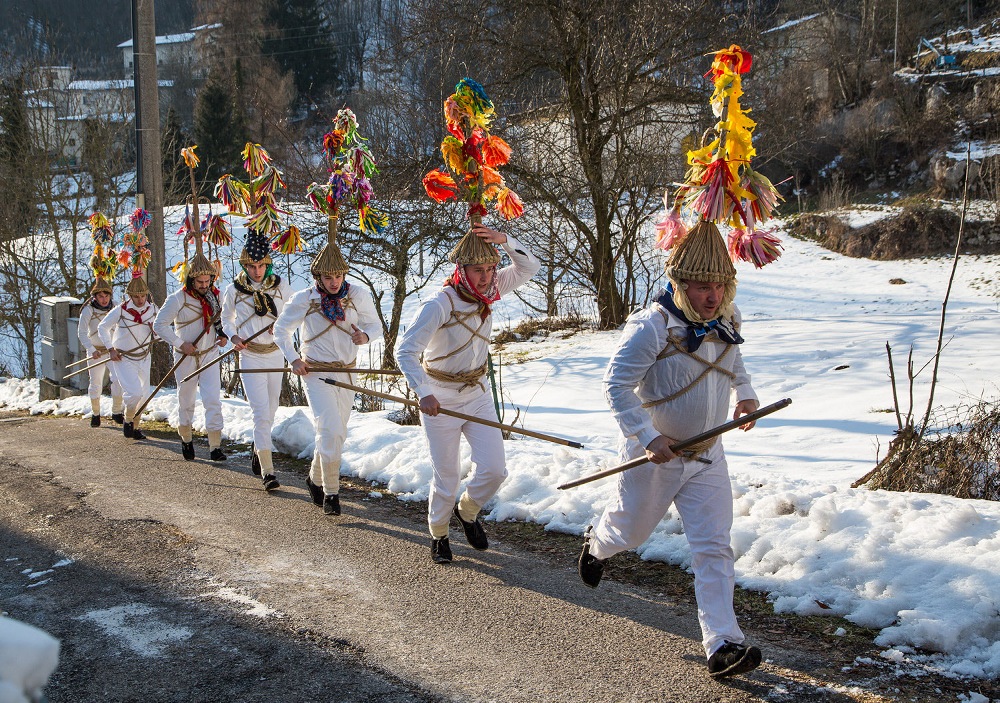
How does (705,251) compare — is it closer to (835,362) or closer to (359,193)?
(359,193)

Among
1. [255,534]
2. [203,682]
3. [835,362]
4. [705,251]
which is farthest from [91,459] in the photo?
[835,362]

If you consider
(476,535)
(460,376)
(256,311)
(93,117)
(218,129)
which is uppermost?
(218,129)

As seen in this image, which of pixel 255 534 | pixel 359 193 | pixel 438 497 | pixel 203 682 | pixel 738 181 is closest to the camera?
pixel 203 682

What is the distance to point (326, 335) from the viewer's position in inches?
294

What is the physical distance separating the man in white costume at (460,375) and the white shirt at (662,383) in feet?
5.23

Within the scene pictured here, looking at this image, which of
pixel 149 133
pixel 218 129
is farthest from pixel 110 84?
pixel 149 133

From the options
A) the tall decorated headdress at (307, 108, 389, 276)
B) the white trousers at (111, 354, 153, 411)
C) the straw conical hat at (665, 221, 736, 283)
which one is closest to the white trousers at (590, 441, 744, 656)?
the straw conical hat at (665, 221, 736, 283)

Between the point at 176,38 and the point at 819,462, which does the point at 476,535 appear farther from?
the point at 176,38

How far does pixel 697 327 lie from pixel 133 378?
9.39 m

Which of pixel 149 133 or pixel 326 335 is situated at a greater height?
pixel 149 133

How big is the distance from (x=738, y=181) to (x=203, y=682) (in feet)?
11.3

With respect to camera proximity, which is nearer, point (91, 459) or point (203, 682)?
point (203, 682)

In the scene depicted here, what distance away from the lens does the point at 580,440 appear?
9492 millimetres

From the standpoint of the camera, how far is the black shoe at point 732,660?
3.96m
